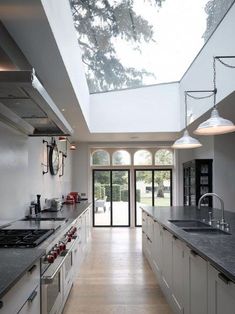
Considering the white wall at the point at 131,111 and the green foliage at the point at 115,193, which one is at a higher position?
the white wall at the point at 131,111

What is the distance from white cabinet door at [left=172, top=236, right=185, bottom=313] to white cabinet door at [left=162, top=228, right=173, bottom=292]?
0.15 m

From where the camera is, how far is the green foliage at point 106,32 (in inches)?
171

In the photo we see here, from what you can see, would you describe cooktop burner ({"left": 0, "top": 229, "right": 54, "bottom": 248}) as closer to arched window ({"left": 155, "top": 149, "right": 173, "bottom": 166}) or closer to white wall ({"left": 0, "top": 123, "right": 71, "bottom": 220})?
white wall ({"left": 0, "top": 123, "right": 71, "bottom": 220})

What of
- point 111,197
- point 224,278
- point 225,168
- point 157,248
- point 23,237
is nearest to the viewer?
point 224,278

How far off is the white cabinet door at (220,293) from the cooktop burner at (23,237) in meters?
1.29

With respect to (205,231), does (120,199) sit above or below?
below

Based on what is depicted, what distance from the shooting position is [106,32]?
195 inches

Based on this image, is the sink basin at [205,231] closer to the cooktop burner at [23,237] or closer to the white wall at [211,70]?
the cooktop burner at [23,237]

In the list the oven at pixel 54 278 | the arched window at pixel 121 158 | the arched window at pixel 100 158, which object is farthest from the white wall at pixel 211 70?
the arched window at pixel 100 158

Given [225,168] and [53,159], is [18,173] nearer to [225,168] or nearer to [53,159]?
[53,159]

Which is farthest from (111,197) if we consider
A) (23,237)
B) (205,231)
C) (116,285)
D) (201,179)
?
(23,237)

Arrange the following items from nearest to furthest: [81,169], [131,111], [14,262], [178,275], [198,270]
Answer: [14,262] < [198,270] < [178,275] < [131,111] < [81,169]

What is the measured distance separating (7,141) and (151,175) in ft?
21.5

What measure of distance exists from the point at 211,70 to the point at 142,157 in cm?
497
